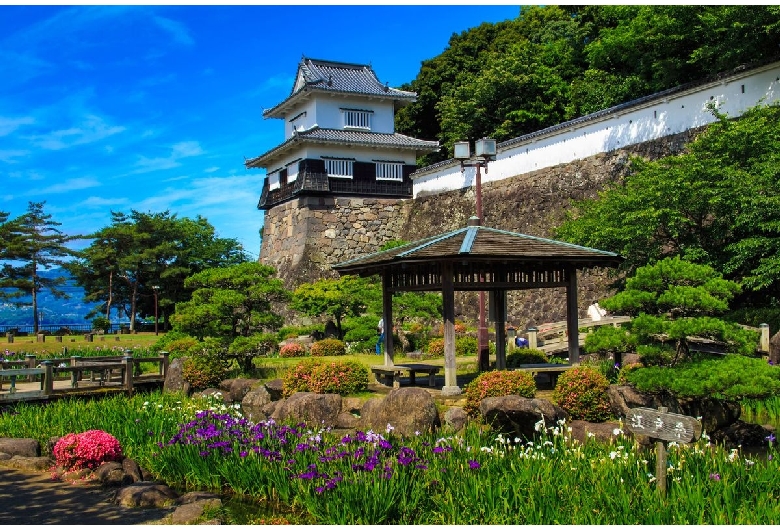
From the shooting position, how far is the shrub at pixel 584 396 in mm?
10625

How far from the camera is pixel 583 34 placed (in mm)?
33250

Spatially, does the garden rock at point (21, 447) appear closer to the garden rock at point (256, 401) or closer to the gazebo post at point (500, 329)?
the garden rock at point (256, 401)

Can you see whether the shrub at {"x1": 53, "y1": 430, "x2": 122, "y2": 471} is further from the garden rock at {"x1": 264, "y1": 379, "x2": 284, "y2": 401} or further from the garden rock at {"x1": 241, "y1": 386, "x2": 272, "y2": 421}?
the garden rock at {"x1": 264, "y1": 379, "x2": 284, "y2": 401}

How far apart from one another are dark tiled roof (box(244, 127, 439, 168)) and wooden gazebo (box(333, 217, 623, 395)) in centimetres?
1845

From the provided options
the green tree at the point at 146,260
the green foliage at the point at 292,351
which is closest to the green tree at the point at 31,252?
the green tree at the point at 146,260

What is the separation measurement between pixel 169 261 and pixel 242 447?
103 feet

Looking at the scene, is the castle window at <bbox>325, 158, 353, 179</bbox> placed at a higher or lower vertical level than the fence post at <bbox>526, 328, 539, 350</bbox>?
higher

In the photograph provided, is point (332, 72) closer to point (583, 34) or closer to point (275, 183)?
point (275, 183)

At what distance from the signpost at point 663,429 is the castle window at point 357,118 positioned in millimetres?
28085

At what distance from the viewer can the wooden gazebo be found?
11.6 meters

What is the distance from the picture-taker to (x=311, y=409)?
37.0ft

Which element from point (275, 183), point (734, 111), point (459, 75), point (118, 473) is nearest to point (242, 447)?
point (118, 473)

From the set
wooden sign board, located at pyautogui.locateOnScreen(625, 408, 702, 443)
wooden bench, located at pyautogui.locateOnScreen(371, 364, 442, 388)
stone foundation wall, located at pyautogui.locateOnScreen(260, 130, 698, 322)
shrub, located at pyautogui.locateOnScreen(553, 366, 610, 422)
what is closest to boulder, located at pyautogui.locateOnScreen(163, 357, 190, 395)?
wooden bench, located at pyautogui.locateOnScreen(371, 364, 442, 388)

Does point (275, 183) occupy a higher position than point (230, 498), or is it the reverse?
point (275, 183)
